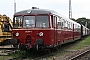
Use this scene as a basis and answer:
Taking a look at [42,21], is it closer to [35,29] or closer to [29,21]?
[35,29]

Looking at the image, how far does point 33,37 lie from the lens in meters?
14.5

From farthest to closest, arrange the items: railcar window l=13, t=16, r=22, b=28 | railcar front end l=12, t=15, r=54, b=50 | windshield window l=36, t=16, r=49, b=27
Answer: railcar window l=13, t=16, r=22, b=28 → windshield window l=36, t=16, r=49, b=27 → railcar front end l=12, t=15, r=54, b=50

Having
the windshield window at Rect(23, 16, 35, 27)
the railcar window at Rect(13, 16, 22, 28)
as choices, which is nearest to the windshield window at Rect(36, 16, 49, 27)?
the windshield window at Rect(23, 16, 35, 27)

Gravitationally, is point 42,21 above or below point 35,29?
above

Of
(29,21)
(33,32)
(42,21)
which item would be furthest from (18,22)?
(42,21)

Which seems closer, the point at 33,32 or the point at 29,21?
the point at 33,32

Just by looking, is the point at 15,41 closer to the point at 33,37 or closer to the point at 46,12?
the point at 33,37

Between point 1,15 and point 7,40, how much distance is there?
2.51m

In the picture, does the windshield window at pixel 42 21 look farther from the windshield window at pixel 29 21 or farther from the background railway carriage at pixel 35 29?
the windshield window at pixel 29 21

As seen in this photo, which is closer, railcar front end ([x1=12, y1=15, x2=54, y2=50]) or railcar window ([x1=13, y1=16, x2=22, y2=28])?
railcar front end ([x1=12, y1=15, x2=54, y2=50])

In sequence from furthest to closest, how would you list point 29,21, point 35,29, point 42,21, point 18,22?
point 18,22, point 29,21, point 42,21, point 35,29

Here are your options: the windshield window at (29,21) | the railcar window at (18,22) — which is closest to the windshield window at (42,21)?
the windshield window at (29,21)

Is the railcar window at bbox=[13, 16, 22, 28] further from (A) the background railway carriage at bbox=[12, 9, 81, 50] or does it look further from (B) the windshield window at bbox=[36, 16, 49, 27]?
(B) the windshield window at bbox=[36, 16, 49, 27]

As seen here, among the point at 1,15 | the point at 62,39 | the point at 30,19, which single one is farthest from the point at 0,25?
the point at 30,19
